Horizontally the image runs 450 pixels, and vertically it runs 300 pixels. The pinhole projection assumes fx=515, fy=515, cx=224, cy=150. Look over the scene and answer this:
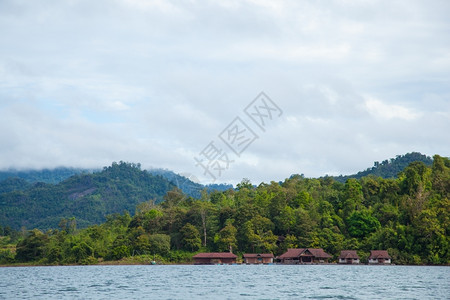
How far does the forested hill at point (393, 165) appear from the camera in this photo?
18150 cm

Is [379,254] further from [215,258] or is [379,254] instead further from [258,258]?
[215,258]

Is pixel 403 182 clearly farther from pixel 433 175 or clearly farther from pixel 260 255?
pixel 260 255

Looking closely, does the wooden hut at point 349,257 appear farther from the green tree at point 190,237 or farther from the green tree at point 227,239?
the green tree at point 190,237

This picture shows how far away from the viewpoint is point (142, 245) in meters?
91.8

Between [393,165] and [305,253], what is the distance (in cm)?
11083

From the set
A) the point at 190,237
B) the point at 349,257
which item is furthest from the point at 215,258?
the point at 349,257

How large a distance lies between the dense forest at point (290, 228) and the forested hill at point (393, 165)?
7493 cm

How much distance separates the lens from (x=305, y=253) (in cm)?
8756

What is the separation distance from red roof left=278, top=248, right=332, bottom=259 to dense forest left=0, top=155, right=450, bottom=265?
9.17ft

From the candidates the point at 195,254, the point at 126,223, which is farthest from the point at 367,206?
the point at 126,223

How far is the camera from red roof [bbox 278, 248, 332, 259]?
283ft

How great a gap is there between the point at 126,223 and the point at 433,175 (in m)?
67.0

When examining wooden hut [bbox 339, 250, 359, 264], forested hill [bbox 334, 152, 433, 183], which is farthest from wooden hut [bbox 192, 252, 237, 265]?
forested hill [bbox 334, 152, 433, 183]

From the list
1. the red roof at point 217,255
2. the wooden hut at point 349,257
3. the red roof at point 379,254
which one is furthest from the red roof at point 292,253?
the red roof at point 379,254
